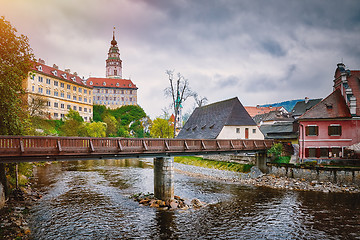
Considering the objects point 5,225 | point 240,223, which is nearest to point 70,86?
point 5,225

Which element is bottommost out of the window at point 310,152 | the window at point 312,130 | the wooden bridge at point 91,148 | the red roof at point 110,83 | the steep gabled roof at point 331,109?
the window at point 310,152

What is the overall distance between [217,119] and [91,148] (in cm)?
2574

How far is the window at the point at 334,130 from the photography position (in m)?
29.8

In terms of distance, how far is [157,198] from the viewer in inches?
834

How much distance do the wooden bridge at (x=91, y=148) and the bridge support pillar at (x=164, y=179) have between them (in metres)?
0.82

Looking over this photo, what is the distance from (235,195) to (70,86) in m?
66.4

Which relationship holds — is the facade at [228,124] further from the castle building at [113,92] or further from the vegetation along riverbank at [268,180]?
the castle building at [113,92]

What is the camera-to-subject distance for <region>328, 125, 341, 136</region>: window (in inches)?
1173

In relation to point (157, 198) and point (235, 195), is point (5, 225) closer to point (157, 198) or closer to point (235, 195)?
point (157, 198)

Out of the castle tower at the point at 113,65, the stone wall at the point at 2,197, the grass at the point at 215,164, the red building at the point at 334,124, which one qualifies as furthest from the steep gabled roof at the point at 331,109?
the castle tower at the point at 113,65

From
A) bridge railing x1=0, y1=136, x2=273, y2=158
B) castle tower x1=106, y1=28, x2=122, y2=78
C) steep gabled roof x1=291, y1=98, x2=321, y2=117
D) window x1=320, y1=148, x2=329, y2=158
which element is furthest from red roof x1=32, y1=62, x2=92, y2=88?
steep gabled roof x1=291, y1=98, x2=321, y2=117

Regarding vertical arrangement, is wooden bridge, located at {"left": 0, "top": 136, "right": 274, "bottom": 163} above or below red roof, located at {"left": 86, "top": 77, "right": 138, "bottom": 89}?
below

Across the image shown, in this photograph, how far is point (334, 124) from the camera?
30.0 meters

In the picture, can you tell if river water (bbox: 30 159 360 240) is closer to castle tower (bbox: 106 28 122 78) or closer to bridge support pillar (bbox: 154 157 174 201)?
bridge support pillar (bbox: 154 157 174 201)
